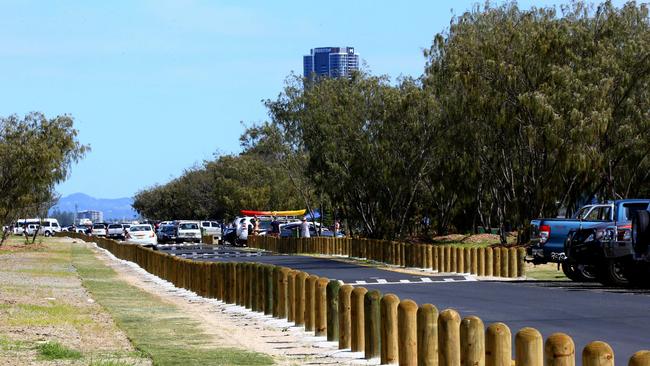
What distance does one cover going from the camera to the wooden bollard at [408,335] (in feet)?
45.4

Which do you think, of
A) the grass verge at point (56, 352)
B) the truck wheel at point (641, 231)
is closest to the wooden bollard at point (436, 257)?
the truck wheel at point (641, 231)

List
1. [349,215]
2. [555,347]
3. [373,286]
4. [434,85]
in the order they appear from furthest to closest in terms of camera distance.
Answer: [349,215] < [434,85] < [373,286] < [555,347]

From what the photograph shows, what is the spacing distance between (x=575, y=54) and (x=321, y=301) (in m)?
31.3

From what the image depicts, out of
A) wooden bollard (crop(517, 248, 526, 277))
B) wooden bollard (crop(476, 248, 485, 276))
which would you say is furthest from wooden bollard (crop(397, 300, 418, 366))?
wooden bollard (crop(476, 248, 485, 276))

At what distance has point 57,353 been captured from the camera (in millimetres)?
15281

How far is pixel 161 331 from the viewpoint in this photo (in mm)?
19312

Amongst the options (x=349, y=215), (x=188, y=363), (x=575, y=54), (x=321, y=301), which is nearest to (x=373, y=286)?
(x=321, y=301)

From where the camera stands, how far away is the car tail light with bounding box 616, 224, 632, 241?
28.3m

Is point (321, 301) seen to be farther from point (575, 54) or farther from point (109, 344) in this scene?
point (575, 54)

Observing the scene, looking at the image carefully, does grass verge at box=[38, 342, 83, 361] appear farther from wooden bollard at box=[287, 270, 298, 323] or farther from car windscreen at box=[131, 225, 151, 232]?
car windscreen at box=[131, 225, 151, 232]

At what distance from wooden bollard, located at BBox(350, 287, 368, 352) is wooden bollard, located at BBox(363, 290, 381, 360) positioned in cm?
64

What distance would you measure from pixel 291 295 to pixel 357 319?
5.26 metres

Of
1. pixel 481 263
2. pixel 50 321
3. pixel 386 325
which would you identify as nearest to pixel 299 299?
pixel 50 321

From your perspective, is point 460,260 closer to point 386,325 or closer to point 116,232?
point 386,325
